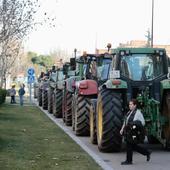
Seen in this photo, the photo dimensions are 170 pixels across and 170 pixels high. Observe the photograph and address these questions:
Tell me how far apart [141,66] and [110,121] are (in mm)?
2026

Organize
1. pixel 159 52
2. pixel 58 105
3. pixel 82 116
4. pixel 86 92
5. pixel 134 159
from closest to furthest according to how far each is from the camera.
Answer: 1. pixel 134 159
2. pixel 159 52
3. pixel 86 92
4. pixel 82 116
5. pixel 58 105

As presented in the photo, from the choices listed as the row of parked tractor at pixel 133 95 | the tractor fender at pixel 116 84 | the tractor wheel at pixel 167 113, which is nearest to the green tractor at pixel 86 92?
the row of parked tractor at pixel 133 95

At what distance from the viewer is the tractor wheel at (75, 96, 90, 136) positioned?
58.7ft

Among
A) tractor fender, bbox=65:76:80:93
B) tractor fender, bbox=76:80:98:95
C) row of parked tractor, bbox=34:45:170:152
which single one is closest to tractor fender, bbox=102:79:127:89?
row of parked tractor, bbox=34:45:170:152

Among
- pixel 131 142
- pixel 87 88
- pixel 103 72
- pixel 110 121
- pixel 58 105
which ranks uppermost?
pixel 103 72

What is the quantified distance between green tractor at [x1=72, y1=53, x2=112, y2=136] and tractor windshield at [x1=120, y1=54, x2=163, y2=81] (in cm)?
194

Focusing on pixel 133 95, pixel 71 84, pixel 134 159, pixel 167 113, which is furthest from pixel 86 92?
pixel 71 84

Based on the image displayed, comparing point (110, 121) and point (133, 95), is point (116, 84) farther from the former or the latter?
point (110, 121)

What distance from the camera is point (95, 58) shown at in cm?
1970

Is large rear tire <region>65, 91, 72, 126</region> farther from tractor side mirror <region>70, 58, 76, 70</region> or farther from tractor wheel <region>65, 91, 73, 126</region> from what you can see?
tractor side mirror <region>70, 58, 76, 70</region>

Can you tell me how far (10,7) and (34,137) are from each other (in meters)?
15.2

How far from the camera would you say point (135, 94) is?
14.5 m

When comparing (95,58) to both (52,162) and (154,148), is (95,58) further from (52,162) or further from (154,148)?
(52,162)

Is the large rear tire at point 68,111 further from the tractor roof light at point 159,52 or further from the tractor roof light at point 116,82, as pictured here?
the tractor roof light at point 116,82
